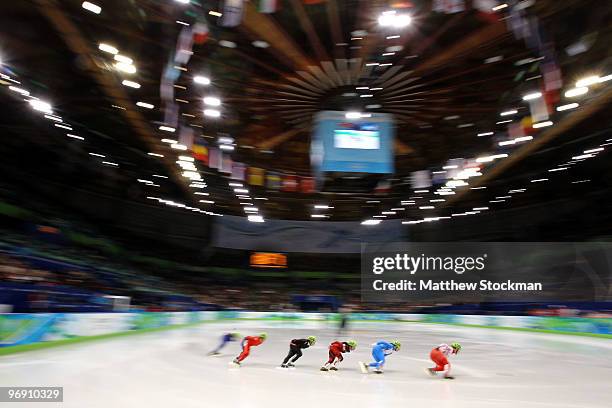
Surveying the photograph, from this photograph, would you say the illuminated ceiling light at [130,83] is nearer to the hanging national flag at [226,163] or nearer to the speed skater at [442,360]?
the hanging national flag at [226,163]

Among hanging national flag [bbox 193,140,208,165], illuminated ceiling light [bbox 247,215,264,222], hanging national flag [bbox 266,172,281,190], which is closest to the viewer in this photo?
Result: hanging national flag [bbox 193,140,208,165]

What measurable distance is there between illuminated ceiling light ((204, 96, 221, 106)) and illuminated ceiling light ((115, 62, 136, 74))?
2.40 metres

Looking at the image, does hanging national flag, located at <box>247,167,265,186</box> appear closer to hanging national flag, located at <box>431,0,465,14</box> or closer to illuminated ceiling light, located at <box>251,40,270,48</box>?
illuminated ceiling light, located at <box>251,40,270,48</box>

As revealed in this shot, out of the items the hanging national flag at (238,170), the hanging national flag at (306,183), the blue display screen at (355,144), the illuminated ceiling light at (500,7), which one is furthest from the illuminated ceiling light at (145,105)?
the illuminated ceiling light at (500,7)

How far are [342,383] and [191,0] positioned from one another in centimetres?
813

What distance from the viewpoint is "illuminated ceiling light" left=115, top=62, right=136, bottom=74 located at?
1288 cm

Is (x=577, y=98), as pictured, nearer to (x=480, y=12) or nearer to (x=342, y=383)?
(x=480, y=12)

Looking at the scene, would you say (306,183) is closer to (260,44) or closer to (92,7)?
(260,44)

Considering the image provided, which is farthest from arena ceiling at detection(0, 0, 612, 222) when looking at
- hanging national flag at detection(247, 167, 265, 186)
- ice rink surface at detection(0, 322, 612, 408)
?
ice rink surface at detection(0, 322, 612, 408)

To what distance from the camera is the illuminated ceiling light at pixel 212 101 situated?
1473 cm

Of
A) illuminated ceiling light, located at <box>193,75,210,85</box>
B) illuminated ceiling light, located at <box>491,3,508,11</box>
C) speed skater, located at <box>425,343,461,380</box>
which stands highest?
illuminated ceiling light, located at <box>491,3,508,11</box>

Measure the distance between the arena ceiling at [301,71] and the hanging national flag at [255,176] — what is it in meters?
1.03

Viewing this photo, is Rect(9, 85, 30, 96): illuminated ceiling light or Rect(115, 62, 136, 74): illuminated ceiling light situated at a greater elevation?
Rect(9, 85, 30, 96): illuminated ceiling light

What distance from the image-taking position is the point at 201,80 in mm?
13641
